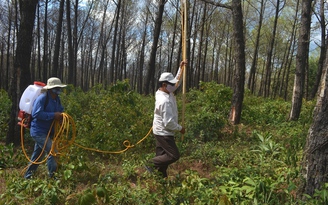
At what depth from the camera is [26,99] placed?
439cm

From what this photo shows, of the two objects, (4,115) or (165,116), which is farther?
(4,115)

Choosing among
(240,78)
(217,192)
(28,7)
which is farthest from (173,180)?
(28,7)

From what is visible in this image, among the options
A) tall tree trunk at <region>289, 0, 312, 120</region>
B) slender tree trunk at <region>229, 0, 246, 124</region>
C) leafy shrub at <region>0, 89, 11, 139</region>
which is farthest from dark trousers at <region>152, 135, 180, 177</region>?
tall tree trunk at <region>289, 0, 312, 120</region>

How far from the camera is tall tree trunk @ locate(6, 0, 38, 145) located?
6297mm

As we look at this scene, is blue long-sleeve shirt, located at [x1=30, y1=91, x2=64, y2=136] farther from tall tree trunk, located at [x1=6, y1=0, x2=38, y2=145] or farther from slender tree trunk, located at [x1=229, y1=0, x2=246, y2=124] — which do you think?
slender tree trunk, located at [x1=229, y1=0, x2=246, y2=124]

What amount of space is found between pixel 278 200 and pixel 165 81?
2277 mm

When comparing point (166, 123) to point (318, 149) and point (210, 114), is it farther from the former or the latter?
point (210, 114)

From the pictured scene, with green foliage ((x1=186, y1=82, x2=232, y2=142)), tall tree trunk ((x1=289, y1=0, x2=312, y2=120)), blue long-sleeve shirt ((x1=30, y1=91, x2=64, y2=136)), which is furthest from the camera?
tall tree trunk ((x1=289, y1=0, x2=312, y2=120))

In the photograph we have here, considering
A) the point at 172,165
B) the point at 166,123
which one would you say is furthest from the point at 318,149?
the point at 172,165

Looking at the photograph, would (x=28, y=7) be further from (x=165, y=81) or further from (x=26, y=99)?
(x=165, y=81)

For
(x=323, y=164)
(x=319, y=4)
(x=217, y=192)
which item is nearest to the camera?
(x=323, y=164)

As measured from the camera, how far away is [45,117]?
425cm

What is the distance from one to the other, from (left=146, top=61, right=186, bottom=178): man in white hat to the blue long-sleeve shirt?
1648 mm

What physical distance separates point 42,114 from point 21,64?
2.76 metres
